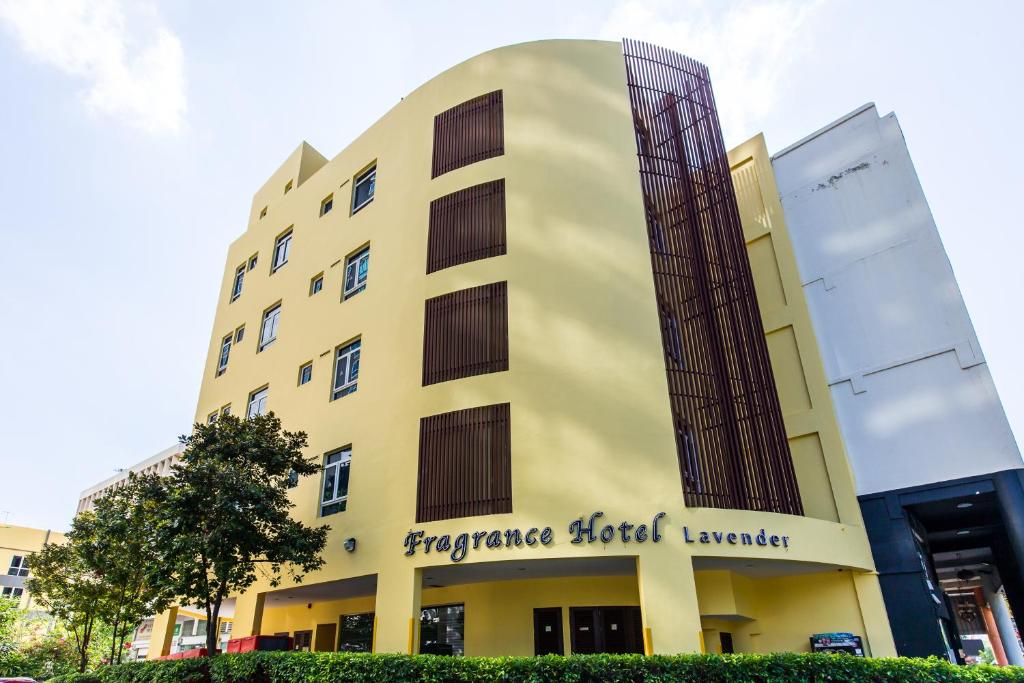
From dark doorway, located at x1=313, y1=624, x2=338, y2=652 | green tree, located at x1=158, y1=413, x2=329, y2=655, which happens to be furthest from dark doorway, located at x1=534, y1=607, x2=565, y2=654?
dark doorway, located at x1=313, y1=624, x2=338, y2=652

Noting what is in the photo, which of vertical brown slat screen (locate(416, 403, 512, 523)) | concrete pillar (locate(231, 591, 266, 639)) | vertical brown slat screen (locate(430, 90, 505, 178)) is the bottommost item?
concrete pillar (locate(231, 591, 266, 639))

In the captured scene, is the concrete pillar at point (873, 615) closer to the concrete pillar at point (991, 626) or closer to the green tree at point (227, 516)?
the green tree at point (227, 516)

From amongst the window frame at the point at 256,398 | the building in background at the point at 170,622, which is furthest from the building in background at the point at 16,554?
the window frame at the point at 256,398

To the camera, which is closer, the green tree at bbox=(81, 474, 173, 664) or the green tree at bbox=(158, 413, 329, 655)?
the green tree at bbox=(158, 413, 329, 655)

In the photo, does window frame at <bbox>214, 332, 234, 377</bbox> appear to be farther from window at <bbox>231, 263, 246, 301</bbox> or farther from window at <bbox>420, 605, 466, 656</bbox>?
window at <bbox>420, 605, 466, 656</bbox>

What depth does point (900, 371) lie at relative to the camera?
16.5 metres

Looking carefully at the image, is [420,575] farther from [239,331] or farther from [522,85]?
[239,331]

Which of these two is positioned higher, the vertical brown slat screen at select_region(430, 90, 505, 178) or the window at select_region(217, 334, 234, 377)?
the vertical brown slat screen at select_region(430, 90, 505, 178)

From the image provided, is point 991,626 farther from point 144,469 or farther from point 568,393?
point 144,469

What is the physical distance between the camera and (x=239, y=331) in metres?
25.0

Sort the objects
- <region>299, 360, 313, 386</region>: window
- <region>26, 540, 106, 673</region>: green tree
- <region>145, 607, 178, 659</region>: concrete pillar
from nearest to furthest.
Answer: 1. <region>26, 540, 106, 673</region>: green tree
2. <region>299, 360, 313, 386</region>: window
3. <region>145, 607, 178, 659</region>: concrete pillar

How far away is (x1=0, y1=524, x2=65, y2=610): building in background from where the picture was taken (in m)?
50.1

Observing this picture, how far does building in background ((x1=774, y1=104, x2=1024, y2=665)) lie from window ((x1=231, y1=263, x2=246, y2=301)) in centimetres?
2155

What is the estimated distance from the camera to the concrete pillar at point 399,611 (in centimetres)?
1289
